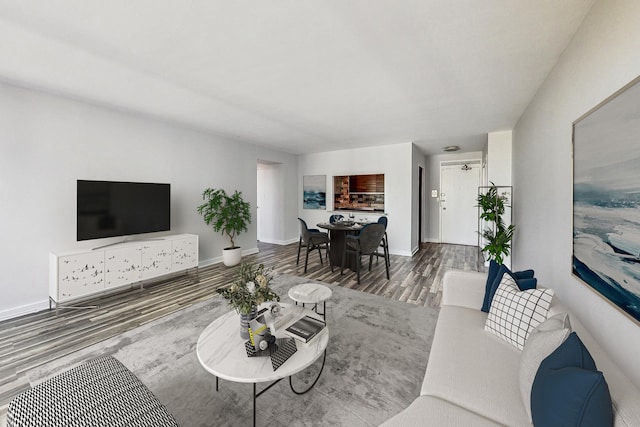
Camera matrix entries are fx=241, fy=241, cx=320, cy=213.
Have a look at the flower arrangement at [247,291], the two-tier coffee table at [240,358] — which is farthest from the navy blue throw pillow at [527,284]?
the flower arrangement at [247,291]

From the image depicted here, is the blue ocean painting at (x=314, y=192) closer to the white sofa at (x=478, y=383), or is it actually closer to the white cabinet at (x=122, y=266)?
the white cabinet at (x=122, y=266)

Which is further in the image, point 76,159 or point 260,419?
point 76,159

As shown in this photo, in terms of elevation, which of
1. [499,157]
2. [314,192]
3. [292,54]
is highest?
[292,54]

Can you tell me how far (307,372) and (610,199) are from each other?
6.87 ft

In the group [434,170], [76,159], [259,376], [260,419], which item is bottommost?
[260,419]

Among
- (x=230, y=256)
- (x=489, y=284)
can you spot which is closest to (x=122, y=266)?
(x=230, y=256)

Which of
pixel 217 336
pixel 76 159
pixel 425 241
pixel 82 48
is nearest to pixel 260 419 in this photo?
pixel 217 336

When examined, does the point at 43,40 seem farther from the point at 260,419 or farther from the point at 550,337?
the point at 550,337

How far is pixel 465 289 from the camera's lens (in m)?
2.04

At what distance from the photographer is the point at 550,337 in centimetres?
103

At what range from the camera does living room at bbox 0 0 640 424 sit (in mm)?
1402

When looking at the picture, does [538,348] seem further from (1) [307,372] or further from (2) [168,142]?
(2) [168,142]

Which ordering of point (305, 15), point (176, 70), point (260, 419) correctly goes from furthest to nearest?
point (176, 70), point (305, 15), point (260, 419)

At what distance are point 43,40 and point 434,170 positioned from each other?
24.4 ft
